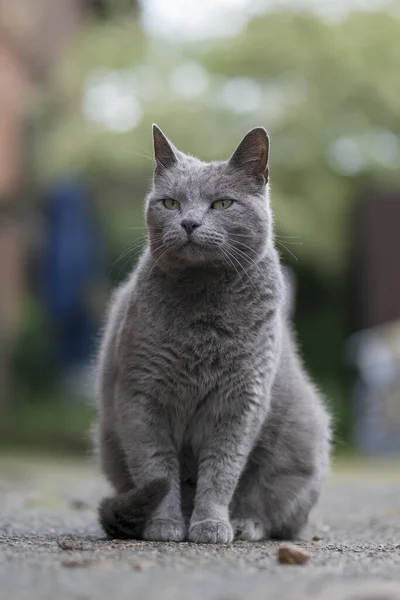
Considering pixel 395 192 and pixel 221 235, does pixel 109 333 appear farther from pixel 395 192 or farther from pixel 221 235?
pixel 395 192

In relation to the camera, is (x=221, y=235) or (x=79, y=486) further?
(x=79, y=486)

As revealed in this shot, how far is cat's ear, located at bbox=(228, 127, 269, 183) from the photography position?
3027 mm

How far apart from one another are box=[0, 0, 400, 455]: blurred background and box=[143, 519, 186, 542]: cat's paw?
6285mm

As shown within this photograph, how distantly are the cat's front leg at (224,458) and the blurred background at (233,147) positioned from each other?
6.15 metres

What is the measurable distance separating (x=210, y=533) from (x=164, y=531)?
0.47 feet

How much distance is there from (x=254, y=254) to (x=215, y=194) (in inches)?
9.4

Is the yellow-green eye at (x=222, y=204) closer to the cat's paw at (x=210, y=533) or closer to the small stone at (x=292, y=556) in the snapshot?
the cat's paw at (x=210, y=533)

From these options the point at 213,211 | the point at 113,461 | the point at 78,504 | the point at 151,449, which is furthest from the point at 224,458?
the point at 78,504

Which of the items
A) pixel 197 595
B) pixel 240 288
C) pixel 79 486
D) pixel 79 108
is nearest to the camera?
pixel 197 595

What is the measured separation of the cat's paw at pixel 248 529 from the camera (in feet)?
10.1

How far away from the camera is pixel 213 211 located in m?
2.96

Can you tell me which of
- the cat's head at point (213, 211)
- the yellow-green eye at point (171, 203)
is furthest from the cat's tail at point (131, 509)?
the yellow-green eye at point (171, 203)

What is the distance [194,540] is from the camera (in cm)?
284

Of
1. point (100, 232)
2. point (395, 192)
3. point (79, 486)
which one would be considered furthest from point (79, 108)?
point (79, 486)
